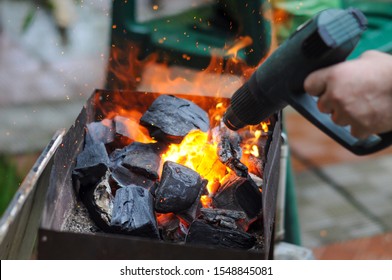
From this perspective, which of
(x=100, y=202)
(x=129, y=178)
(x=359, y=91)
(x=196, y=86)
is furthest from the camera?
(x=196, y=86)

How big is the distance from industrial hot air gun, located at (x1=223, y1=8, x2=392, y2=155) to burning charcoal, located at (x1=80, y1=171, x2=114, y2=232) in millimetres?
482

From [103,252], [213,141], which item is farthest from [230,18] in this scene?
[103,252]

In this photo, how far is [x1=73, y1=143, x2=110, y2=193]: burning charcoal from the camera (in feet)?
5.67

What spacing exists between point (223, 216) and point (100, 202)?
14.9 inches

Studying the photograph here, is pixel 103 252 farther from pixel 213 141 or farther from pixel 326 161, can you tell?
pixel 326 161

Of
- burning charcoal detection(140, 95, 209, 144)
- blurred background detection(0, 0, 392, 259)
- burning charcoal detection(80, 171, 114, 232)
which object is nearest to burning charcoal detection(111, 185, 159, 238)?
burning charcoal detection(80, 171, 114, 232)

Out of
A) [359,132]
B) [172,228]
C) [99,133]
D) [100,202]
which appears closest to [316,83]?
[359,132]

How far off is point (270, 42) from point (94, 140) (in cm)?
108

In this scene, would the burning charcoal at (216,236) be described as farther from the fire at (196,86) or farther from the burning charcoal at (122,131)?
the burning charcoal at (122,131)

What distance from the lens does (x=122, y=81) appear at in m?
2.72

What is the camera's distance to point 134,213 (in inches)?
63.6

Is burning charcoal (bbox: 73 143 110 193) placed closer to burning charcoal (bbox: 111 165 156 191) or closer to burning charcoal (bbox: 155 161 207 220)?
burning charcoal (bbox: 111 165 156 191)

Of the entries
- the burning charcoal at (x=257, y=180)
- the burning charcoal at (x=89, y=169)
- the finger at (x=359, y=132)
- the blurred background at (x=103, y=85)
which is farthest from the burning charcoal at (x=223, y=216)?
the blurred background at (x=103, y=85)

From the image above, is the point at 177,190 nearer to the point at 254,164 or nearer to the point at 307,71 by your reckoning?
the point at 254,164
